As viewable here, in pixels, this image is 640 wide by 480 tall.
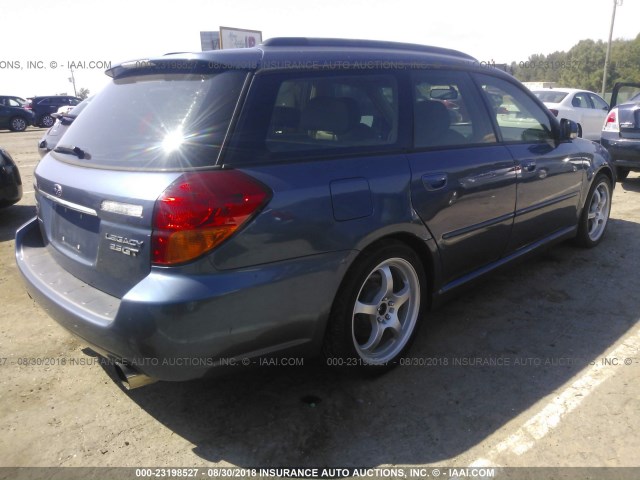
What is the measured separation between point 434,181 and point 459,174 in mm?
257

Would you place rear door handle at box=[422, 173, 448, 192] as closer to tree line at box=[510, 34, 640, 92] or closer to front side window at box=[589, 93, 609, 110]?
front side window at box=[589, 93, 609, 110]

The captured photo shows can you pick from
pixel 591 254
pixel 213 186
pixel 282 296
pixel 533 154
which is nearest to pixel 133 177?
pixel 213 186

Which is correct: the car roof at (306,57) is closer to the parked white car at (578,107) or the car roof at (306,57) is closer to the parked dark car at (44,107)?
the parked white car at (578,107)

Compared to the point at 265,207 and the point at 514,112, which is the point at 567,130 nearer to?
the point at 514,112

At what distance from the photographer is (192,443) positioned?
236cm

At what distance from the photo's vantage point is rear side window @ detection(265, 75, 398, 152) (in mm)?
2346

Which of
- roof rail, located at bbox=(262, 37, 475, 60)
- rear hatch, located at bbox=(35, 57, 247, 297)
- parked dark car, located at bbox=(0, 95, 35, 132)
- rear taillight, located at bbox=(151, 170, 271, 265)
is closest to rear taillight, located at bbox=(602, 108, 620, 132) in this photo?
roof rail, located at bbox=(262, 37, 475, 60)

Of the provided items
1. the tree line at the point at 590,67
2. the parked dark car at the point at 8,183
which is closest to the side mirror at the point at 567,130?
the parked dark car at the point at 8,183

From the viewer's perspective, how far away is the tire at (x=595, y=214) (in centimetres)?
468

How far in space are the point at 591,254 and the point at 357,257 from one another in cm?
325

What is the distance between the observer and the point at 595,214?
4.91 meters

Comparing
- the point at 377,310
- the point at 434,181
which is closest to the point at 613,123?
the point at 434,181

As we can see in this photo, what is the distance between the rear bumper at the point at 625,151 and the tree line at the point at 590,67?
42060mm

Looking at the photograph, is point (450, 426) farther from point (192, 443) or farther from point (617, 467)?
point (192, 443)
